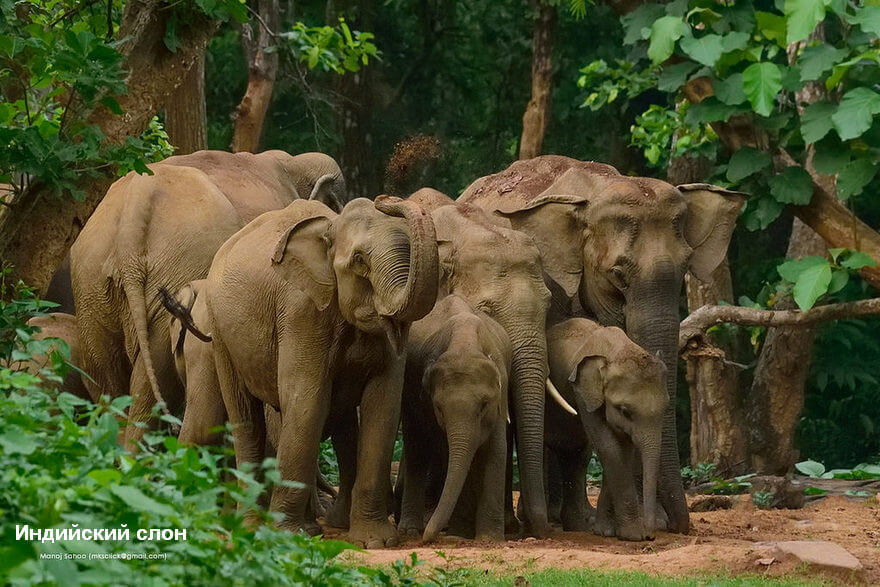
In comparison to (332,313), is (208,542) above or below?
below

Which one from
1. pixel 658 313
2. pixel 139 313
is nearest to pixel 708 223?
pixel 658 313

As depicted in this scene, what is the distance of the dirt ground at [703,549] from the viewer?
26.7ft

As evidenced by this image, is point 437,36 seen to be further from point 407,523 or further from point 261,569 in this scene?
point 261,569

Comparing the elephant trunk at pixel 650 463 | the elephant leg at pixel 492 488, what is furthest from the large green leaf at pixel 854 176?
the elephant leg at pixel 492 488

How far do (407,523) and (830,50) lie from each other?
186 inches

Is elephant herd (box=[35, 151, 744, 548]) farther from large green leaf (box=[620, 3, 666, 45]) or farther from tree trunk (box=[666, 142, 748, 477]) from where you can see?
tree trunk (box=[666, 142, 748, 477])

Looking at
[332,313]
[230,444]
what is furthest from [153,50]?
[230,444]

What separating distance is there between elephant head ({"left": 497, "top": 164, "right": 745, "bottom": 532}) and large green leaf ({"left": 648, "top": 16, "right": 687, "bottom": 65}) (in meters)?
0.94

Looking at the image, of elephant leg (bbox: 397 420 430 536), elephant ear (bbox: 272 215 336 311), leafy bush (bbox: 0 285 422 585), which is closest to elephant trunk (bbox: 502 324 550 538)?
elephant leg (bbox: 397 420 430 536)

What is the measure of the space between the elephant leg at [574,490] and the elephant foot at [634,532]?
617 mm

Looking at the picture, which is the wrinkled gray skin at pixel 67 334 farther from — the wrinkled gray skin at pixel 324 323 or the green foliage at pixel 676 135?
the green foliage at pixel 676 135

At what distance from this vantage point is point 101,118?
914 cm

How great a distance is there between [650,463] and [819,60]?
3.55 m

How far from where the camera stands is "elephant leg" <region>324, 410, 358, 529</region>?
1021 cm
